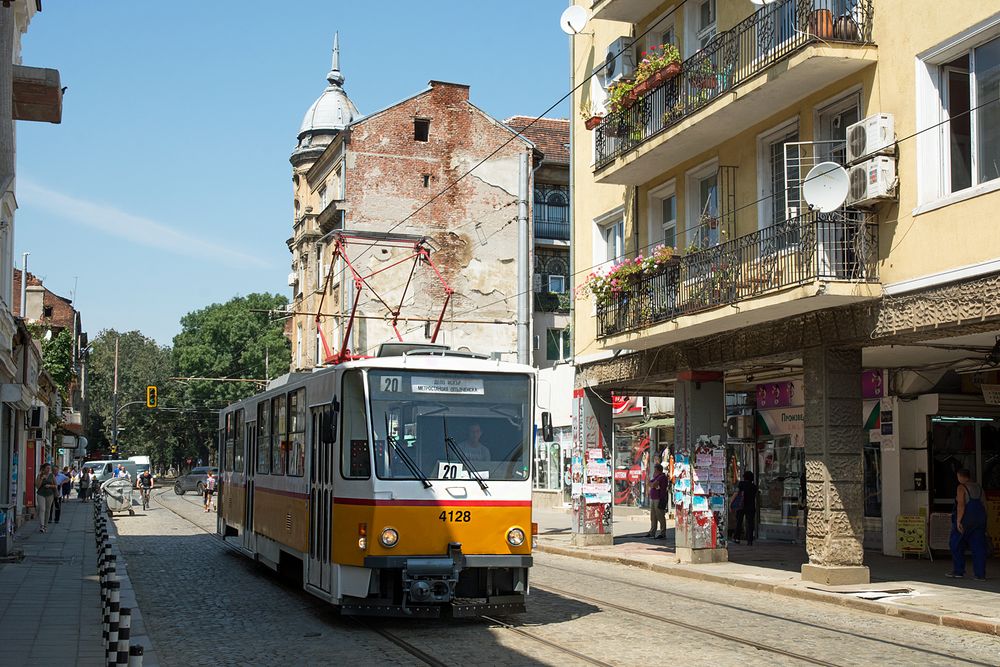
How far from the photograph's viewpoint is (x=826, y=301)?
16.2 meters

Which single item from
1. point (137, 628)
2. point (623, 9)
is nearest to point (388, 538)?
point (137, 628)

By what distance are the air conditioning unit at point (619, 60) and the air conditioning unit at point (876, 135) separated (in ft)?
27.4

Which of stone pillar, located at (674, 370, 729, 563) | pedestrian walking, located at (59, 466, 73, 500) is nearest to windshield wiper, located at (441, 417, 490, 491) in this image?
stone pillar, located at (674, 370, 729, 563)

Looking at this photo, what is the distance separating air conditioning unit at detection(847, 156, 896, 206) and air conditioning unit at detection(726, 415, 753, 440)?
1296cm

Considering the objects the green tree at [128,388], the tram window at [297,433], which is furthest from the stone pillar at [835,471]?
the green tree at [128,388]

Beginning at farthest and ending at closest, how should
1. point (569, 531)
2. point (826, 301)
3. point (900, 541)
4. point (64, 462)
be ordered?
point (64, 462) → point (569, 531) → point (900, 541) → point (826, 301)

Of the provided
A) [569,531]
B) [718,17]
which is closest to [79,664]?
[718,17]

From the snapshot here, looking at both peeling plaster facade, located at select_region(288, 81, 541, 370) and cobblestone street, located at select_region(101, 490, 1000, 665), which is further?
peeling plaster facade, located at select_region(288, 81, 541, 370)

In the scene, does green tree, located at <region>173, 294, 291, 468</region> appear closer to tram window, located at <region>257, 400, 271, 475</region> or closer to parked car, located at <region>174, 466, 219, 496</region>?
parked car, located at <region>174, 466, 219, 496</region>

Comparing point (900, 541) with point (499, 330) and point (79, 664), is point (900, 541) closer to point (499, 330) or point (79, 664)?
point (79, 664)

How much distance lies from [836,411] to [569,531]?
13.8 metres

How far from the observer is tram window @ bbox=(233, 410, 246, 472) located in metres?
20.7

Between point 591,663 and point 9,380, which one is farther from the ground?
point 9,380

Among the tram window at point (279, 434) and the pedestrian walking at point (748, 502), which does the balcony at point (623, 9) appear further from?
the tram window at point (279, 434)
